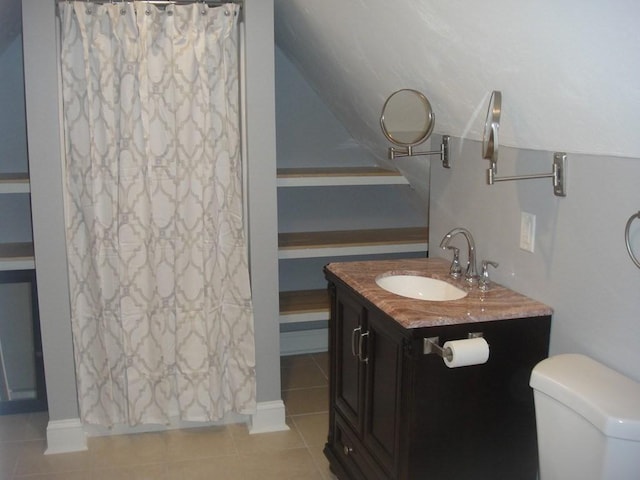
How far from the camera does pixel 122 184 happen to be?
2.82 m

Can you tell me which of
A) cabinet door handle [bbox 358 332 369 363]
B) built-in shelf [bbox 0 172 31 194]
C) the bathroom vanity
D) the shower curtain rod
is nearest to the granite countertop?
the bathroom vanity

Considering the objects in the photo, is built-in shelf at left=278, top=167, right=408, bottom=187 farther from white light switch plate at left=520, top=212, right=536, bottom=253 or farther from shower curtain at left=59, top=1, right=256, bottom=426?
white light switch plate at left=520, top=212, right=536, bottom=253

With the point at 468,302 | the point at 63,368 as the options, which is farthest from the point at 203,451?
the point at 468,302

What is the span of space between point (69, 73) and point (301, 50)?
1.12m

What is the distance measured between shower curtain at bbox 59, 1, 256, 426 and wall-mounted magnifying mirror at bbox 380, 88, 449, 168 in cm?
74

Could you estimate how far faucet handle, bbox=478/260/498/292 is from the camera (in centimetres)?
235

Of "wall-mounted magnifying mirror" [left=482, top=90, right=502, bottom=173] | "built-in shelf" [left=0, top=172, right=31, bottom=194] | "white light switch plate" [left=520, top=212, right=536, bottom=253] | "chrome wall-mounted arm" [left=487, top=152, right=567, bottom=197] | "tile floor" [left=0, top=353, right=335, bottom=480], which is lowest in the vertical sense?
"tile floor" [left=0, top=353, right=335, bottom=480]

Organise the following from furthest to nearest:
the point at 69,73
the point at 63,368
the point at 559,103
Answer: the point at 63,368, the point at 69,73, the point at 559,103

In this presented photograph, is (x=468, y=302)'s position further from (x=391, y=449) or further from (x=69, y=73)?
(x=69, y=73)

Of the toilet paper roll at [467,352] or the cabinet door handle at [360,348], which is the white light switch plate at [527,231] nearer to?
the toilet paper roll at [467,352]

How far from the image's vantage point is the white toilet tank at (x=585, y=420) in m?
1.57

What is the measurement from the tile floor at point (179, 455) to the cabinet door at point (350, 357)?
41cm

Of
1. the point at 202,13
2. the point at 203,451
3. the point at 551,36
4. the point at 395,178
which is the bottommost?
the point at 203,451

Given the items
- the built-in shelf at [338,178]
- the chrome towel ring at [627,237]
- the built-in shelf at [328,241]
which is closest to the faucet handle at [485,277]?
the chrome towel ring at [627,237]
